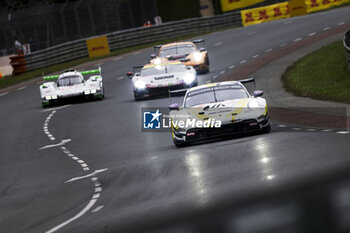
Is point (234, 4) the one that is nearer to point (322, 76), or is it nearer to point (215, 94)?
point (322, 76)

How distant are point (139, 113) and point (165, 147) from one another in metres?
6.66

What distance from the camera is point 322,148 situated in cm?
984

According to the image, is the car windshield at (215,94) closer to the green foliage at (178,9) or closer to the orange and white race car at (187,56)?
the orange and white race car at (187,56)

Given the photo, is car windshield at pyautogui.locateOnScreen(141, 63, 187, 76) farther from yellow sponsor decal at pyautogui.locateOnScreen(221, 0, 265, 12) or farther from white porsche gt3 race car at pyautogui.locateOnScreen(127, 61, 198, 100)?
yellow sponsor decal at pyautogui.locateOnScreen(221, 0, 265, 12)

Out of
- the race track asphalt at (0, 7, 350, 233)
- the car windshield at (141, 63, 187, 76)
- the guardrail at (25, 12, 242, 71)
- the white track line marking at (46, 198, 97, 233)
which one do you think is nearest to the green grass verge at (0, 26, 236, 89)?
the guardrail at (25, 12, 242, 71)

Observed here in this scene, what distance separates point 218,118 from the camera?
12.3 metres

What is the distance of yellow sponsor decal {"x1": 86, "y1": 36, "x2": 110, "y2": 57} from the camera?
40562 millimetres

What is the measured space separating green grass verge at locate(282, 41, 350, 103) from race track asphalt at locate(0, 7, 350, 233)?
378cm

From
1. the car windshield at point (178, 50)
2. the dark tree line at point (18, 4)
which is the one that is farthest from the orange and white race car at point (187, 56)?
the dark tree line at point (18, 4)

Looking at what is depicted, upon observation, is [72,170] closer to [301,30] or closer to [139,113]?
[139,113]

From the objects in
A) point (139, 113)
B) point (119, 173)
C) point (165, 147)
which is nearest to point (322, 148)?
point (119, 173)

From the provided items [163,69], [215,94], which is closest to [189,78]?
[163,69]

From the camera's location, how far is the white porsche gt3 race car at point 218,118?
40.3 ft

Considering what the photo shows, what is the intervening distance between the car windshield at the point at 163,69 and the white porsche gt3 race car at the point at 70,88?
1.90 metres
